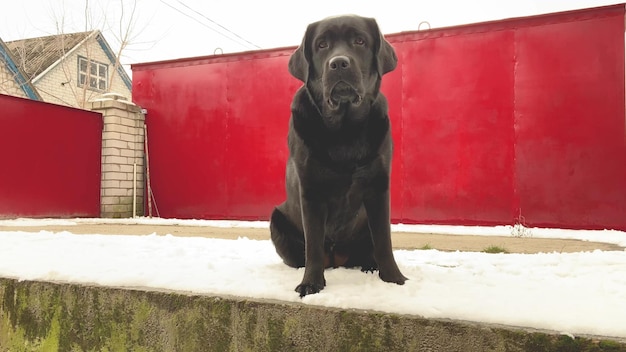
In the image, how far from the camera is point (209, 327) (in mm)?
1560

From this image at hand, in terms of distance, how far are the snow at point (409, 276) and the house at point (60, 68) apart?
44.0 ft

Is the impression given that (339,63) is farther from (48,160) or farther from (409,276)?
(48,160)

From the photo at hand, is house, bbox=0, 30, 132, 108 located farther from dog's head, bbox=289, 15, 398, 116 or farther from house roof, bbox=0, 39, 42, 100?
dog's head, bbox=289, 15, 398, 116

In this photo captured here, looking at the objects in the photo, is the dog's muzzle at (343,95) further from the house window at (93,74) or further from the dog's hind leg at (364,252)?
the house window at (93,74)

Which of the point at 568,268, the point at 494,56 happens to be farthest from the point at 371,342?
the point at 494,56

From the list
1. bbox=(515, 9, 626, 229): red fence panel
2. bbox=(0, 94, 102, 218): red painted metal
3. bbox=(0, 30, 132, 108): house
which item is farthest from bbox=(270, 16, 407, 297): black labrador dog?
bbox=(0, 30, 132, 108): house

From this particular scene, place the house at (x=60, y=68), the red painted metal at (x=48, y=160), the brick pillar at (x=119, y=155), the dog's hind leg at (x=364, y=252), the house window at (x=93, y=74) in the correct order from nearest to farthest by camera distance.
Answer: the dog's hind leg at (x=364, y=252) → the red painted metal at (x=48, y=160) → the brick pillar at (x=119, y=155) → the house at (x=60, y=68) → the house window at (x=93, y=74)

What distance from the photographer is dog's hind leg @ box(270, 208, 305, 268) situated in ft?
6.44

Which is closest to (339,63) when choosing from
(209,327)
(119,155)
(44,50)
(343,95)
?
(343,95)

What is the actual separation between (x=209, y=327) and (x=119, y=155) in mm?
6532

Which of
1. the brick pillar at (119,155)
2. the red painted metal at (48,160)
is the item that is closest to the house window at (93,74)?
the brick pillar at (119,155)

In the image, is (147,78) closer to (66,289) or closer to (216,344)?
(66,289)

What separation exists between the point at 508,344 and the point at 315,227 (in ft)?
2.45

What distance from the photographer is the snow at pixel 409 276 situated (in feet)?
4.21
